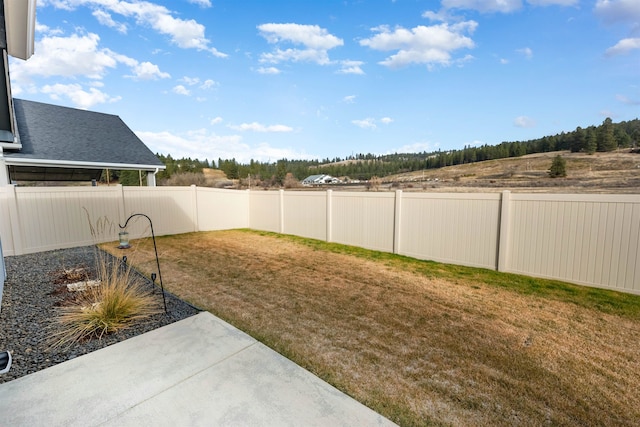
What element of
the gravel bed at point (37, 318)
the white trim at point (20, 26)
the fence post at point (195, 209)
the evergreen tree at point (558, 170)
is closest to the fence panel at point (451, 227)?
the gravel bed at point (37, 318)

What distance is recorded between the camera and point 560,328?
3230mm

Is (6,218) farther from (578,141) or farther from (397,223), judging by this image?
(578,141)

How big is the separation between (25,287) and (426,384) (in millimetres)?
5826

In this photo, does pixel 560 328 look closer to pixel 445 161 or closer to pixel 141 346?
pixel 141 346

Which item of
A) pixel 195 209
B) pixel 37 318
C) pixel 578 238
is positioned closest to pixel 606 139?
pixel 578 238

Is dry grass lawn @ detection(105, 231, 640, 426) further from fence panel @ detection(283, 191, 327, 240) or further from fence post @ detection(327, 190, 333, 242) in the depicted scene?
fence panel @ detection(283, 191, 327, 240)

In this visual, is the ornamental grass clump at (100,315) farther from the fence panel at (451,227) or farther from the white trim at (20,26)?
the fence panel at (451,227)

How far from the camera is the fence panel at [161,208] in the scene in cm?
853

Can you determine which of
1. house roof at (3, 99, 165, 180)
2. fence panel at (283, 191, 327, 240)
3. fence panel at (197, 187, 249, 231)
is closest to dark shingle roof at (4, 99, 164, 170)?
house roof at (3, 99, 165, 180)

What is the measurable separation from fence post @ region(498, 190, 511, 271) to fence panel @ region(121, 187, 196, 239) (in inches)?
378

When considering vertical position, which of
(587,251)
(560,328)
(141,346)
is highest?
(587,251)

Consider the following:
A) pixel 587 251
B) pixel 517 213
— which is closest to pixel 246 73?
pixel 517 213

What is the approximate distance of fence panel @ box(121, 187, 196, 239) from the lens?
853 cm

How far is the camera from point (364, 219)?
755 centimetres
